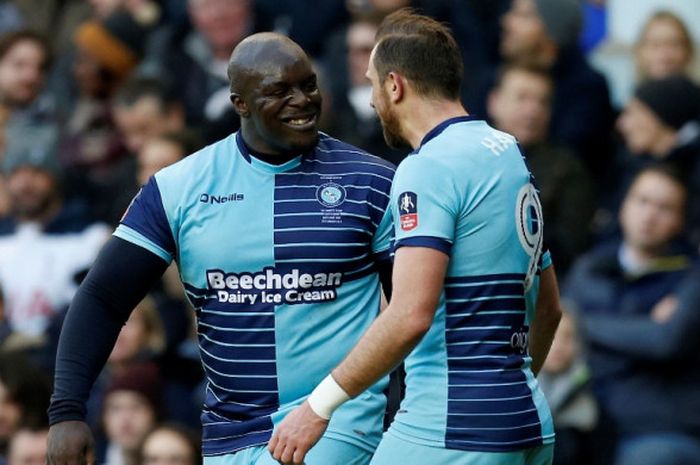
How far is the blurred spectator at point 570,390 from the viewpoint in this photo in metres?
8.17

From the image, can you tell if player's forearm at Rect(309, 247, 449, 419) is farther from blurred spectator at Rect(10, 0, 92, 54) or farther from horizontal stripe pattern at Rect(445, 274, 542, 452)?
blurred spectator at Rect(10, 0, 92, 54)

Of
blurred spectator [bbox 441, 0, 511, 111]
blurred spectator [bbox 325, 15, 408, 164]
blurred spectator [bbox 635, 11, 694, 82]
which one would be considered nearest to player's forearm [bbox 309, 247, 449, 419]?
blurred spectator [bbox 325, 15, 408, 164]

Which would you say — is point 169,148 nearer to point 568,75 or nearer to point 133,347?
point 133,347

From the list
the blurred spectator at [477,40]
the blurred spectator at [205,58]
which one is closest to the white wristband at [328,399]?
the blurred spectator at [477,40]

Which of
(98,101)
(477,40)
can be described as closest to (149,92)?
(98,101)

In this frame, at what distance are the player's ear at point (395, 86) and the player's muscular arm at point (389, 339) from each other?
55 centimetres

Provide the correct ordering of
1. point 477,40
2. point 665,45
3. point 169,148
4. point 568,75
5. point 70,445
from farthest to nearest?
point 477,40, point 568,75, point 665,45, point 169,148, point 70,445

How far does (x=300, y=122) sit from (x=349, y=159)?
9.5 inches

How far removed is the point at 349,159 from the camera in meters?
5.98

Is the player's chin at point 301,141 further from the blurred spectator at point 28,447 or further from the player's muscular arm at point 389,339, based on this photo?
the blurred spectator at point 28,447

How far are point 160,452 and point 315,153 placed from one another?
9.10 ft

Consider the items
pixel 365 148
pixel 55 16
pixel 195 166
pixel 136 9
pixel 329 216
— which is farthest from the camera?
pixel 55 16

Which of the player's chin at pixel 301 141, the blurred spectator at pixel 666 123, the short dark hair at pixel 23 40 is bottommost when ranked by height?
the player's chin at pixel 301 141

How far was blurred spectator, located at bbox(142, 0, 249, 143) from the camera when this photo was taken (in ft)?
35.5
